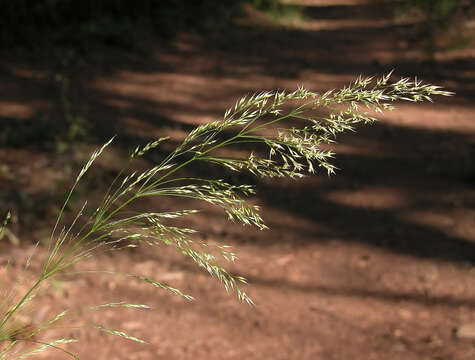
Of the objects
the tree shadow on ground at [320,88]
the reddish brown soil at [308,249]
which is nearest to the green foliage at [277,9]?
the tree shadow on ground at [320,88]

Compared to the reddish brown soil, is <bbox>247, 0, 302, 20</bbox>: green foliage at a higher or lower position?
lower

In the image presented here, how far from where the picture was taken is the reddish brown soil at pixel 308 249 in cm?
341

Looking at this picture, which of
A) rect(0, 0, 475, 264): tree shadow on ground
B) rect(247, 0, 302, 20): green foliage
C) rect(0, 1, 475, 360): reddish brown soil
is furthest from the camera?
rect(247, 0, 302, 20): green foliage

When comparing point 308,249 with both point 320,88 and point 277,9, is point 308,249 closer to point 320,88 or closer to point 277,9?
point 320,88

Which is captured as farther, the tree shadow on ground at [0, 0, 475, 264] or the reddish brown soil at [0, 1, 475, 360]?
the tree shadow on ground at [0, 0, 475, 264]

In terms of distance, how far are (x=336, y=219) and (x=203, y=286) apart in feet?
4.33

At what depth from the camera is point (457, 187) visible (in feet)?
16.7

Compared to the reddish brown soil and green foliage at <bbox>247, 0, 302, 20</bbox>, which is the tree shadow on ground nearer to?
the reddish brown soil

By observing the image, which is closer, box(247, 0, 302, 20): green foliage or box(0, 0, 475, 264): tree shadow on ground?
box(0, 0, 475, 264): tree shadow on ground

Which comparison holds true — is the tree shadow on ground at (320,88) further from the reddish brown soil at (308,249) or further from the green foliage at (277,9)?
the green foliage at (277,9)

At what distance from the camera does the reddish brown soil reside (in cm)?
341

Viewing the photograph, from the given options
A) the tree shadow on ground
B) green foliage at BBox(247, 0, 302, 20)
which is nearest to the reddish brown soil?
the tree shadow on ground

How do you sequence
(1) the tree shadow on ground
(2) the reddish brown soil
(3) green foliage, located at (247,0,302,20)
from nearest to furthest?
1. (2) the reddish brown soil
2. (1) the tree shadow on ground
3. (3) green foliage, located at (247,0,302,20)

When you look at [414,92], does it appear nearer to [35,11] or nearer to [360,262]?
[360,262]
